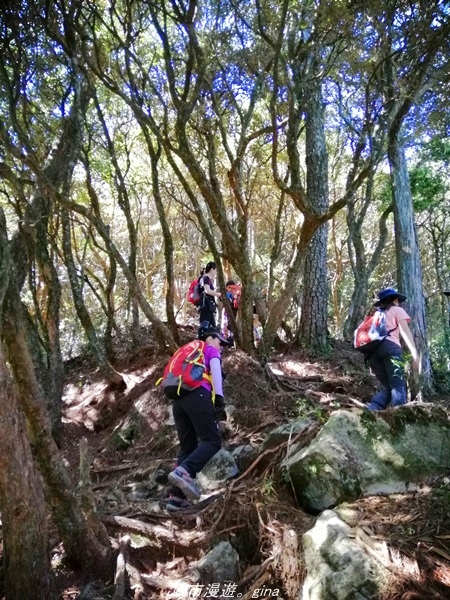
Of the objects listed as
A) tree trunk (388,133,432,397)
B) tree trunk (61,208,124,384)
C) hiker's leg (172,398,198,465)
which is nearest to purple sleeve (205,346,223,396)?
hiker's leg (172,398,198,465)

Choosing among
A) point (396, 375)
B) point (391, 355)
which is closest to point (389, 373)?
point (396, 375)

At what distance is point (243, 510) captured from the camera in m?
4.10

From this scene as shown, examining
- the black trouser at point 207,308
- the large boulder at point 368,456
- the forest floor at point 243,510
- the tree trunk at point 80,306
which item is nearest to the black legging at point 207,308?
the black trouser at point 207,308

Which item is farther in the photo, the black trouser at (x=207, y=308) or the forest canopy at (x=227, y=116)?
the black trouser at (x=207, y=308)

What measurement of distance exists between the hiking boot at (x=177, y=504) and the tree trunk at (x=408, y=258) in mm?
4858

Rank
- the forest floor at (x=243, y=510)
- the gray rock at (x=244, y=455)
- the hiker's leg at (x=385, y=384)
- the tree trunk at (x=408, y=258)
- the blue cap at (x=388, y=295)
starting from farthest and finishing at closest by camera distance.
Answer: the tree trunk at (x=408, y=258)
the blue cap at (x=388, y=295)
the hiker's leg at (x=385, y=384)
the gray rock at (x=244, y=455)
the forest floor at (x=243, y=510)

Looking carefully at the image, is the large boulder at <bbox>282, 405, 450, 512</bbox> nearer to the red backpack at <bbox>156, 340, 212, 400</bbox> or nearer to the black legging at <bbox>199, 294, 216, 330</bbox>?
the red backpack at <bbox>156, 340, 212, 400</bbox>

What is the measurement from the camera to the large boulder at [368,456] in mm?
3939

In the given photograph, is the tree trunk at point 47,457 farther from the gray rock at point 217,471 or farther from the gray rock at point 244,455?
the gray rock at point 244,455

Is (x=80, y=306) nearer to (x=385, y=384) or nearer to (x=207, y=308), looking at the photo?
(x=207, y=308)

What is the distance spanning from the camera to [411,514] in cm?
332

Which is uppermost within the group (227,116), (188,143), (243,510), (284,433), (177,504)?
(227,116)

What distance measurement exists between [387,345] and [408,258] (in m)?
2.98

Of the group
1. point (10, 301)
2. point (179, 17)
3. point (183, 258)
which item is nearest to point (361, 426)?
point (10, 301)
